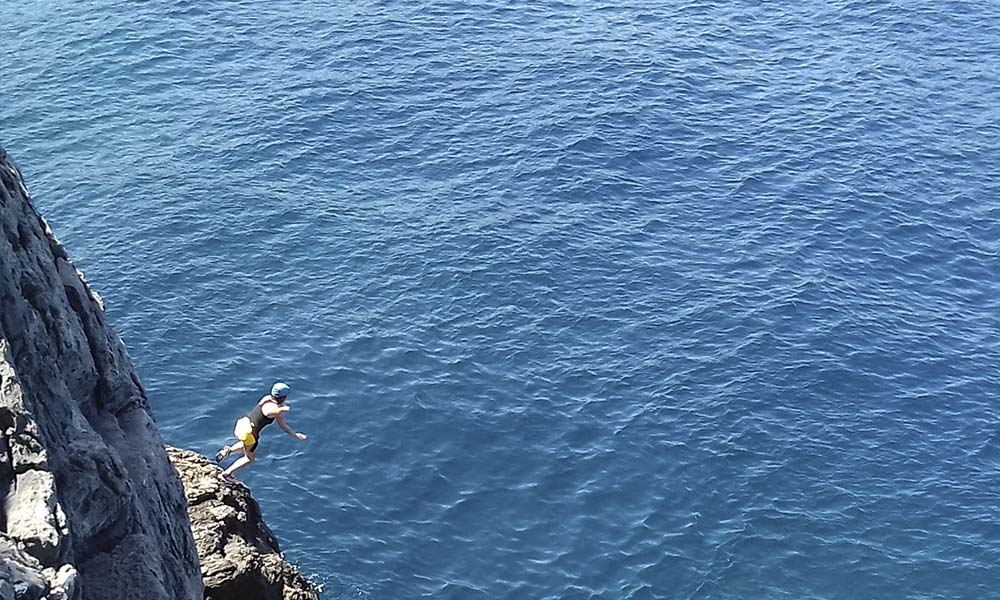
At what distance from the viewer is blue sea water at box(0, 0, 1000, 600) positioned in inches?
2115

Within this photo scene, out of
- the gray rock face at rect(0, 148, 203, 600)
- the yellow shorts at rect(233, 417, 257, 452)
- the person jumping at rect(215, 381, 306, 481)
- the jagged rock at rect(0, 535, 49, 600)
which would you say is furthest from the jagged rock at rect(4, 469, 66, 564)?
the yellow shorts at rect(233, 417, 257, 452)

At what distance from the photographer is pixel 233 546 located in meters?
34.9

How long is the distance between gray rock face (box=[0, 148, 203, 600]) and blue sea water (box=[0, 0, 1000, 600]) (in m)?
22.8

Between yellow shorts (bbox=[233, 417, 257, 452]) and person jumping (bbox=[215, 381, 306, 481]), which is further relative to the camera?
yellow shorts (bbox=[233, 417, 257, 452])

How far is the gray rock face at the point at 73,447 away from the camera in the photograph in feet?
70.7

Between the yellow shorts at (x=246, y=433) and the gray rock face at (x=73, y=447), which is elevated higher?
the gray rock face at (x=73, y=447)

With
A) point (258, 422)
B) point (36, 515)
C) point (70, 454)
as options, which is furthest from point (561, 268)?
point (36, 515)

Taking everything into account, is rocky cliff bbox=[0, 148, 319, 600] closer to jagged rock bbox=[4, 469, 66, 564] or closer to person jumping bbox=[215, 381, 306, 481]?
jagged rock bbox=[4, 469, 66, 564]

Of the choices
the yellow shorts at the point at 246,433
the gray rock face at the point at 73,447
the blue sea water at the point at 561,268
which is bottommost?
the blue sea water at the point at 561,268

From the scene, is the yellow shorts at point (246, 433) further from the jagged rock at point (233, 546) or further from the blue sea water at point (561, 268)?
the blue sea water at point (561, 268)

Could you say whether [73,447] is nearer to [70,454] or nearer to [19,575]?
[70,454]

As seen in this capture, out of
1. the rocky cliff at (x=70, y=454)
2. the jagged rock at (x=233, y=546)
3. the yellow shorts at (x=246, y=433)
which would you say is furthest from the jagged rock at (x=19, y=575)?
the yellow shorts at (x=246, y=433)

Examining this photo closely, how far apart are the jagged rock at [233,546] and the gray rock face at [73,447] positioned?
4683mm

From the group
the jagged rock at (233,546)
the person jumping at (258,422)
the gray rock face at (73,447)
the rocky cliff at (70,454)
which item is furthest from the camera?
the person jumping at (258,422)
